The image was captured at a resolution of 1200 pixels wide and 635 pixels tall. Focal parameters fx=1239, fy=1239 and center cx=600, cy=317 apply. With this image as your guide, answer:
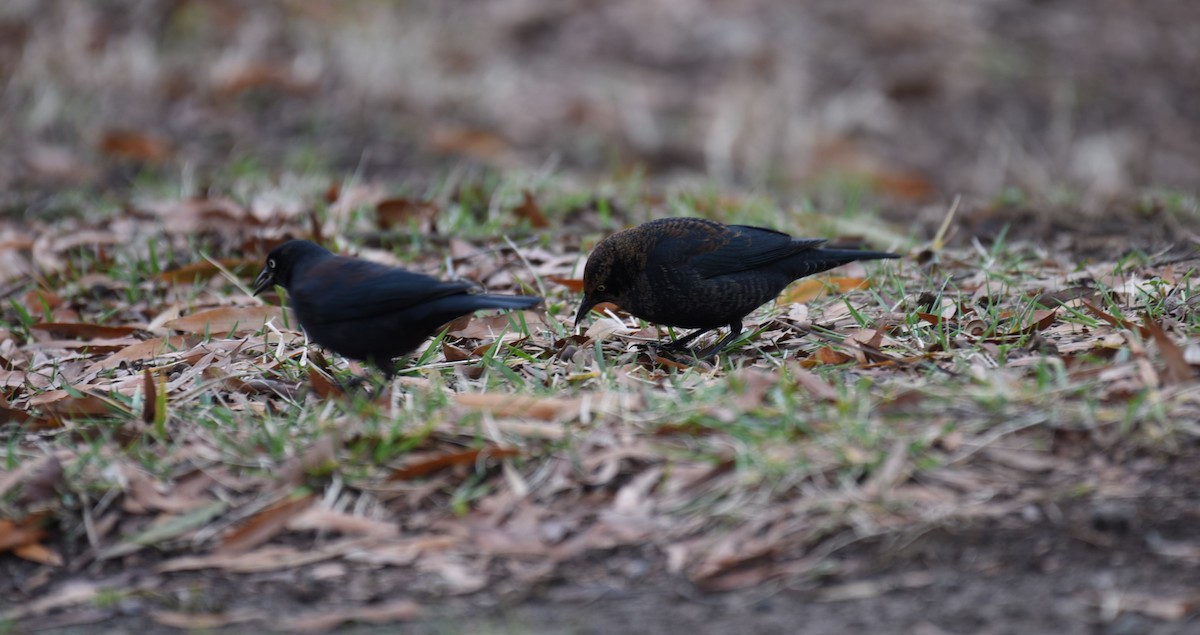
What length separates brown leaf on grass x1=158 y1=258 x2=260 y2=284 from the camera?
5.92m

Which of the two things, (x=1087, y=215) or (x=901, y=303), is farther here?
(x=1087, y=215)

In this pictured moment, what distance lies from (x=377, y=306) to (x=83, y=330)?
1830mm

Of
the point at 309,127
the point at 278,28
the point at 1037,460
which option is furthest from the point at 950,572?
the point at 278,28

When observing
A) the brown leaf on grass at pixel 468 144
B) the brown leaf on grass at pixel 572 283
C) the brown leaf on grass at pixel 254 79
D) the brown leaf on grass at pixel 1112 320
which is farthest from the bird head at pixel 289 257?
the brown leaf on grass at pixel 254 79

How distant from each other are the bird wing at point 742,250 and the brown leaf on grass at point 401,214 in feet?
6.90

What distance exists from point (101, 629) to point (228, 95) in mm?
7353

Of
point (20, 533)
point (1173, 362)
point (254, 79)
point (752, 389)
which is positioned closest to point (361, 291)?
point (20, 533)

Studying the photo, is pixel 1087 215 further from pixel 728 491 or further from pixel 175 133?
pixel 175 133

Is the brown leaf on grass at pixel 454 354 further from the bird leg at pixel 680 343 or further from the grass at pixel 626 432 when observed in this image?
the bird leg at pixel 680 343

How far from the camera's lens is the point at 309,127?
372 inches

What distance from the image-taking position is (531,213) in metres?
6.64

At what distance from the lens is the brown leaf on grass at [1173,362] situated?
11.8ft

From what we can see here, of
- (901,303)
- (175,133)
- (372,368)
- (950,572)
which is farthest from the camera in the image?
(175,133)

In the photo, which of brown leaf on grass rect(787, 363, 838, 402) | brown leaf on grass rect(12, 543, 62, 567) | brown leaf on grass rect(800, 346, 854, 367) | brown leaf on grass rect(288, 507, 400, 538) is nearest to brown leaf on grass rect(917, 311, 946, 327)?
brown leaf on grass rect(800, 346, 854, 367)
